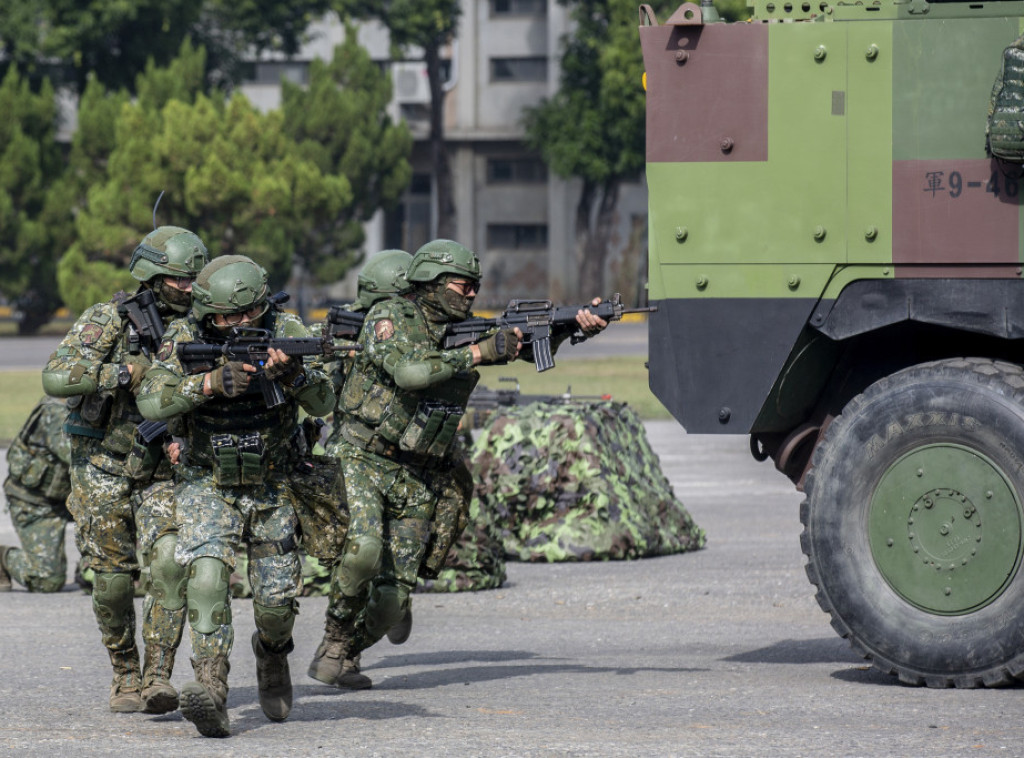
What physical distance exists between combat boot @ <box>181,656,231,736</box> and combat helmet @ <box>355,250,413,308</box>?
105 inches

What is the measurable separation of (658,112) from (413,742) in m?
2.94

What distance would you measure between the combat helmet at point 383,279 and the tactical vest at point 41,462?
3388mm

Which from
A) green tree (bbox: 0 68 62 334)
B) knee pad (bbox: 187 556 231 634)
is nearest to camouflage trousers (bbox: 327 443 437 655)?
knee pad (bbox: 187 556 231 634)

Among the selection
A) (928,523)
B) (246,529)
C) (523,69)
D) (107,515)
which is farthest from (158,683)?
(523,69)

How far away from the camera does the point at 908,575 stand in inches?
324

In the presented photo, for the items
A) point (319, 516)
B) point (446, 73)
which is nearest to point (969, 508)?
point (319, 516)

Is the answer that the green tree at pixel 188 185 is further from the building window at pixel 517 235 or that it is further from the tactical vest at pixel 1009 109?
the tactical vest at pixel 1009 109

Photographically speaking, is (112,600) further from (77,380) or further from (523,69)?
(523,69)

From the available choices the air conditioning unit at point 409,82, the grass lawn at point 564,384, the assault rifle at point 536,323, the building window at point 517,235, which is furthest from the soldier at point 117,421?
the building window at point 517,235

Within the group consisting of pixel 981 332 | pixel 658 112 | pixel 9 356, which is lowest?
pixel 9 356

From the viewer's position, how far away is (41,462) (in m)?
12.4

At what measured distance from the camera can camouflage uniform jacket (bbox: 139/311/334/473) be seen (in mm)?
7559

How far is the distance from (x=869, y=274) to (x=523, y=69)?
58.5 metres

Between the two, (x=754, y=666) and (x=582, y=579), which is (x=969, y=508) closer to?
(x=754, y=666)
